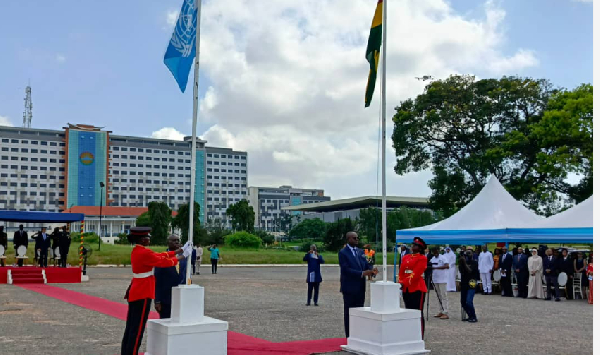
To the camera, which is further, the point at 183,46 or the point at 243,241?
the point at 243,241

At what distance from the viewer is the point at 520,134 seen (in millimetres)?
36969

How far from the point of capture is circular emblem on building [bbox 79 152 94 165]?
143375 mm

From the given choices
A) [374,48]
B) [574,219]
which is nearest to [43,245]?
[574,219]

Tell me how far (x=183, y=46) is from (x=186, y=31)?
224 millimetres

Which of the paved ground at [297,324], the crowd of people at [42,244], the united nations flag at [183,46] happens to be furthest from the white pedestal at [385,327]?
the crowd of people at [42,244]

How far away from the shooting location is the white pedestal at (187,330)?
288 inches

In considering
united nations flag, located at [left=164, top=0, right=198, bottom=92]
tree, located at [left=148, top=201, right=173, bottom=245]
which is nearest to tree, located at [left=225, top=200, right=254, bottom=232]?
tree, located at [left=148, top=201, right=173, bottom=245]

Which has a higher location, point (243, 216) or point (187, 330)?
point (243, 216)

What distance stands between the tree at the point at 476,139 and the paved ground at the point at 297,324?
2002 cm

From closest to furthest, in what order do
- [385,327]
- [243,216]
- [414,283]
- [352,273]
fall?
[385,327] < [352,273] < [414,283] < [243,216]

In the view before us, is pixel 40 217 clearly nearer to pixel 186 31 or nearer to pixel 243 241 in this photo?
pixel 186 31

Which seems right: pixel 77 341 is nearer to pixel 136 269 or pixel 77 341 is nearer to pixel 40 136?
pixel 136 269

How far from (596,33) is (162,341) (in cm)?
571

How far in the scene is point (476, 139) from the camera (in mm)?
40875
